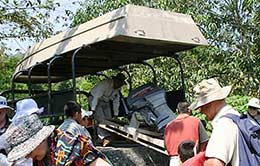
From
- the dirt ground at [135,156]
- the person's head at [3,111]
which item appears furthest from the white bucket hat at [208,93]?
the dirt ground at [135,156]

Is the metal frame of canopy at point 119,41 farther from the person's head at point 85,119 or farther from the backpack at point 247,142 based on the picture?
the backpack at point 247,142

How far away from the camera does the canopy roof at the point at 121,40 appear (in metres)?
6.15

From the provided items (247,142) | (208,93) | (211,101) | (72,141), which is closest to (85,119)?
(208,93)

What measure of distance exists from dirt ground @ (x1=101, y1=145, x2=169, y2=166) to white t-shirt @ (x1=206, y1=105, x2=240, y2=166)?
3.29 m

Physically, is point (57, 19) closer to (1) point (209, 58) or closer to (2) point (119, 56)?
(1) point (209, 58)

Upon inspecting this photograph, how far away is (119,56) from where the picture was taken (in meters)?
7.85

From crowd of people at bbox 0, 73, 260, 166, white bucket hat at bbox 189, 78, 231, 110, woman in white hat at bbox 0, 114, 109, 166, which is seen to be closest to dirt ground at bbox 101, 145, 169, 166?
crowd of people at bbox 0, 73, 260, 166

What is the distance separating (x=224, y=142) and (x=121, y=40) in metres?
3.33

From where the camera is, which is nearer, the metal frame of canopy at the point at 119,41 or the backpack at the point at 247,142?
the backpack at the point at 247,142

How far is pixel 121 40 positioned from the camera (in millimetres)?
6270

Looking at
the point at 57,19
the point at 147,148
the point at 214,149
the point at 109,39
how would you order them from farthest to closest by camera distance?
the point at 57,19, the point at 147,148, the point at 109,39, the point at 214,149

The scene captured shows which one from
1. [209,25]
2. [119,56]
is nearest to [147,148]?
[119,56]

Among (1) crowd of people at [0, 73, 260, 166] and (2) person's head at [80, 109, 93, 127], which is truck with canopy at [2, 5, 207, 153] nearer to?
(2) person's head at [80, 109, 93, 127]

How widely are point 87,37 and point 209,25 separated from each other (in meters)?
8.71
